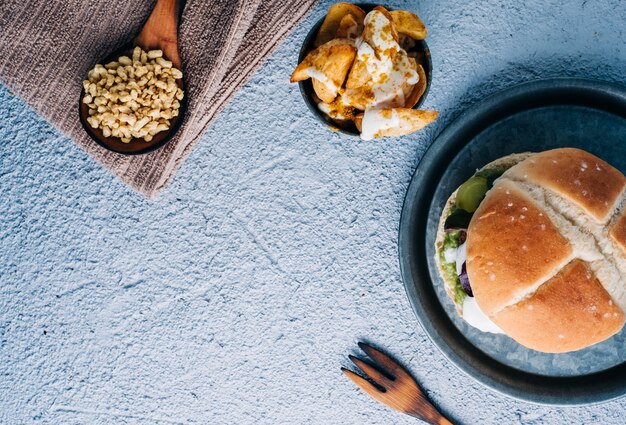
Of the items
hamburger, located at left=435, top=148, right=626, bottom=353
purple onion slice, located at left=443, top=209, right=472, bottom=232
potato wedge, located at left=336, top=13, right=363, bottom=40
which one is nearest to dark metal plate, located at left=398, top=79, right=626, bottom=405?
purple onion slice, located at left=443, top=209, right=472, bottom=232

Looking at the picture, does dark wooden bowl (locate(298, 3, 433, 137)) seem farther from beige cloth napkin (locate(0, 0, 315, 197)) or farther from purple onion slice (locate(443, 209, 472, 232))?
purple onion slice (locate(443, 209, 472, 232))

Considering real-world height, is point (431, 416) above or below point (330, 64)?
below

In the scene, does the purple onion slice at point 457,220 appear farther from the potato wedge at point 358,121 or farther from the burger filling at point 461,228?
the potato wedge at point 358,121

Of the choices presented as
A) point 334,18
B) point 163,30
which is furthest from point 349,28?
point 163,30

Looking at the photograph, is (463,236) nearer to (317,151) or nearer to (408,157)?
(408,157)

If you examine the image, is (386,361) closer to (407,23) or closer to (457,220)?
(457,220)

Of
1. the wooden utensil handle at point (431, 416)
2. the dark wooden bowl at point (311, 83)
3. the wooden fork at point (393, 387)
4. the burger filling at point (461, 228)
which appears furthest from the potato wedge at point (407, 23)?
the wooden utensil handle at point (431, 416)

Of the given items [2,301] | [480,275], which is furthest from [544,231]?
[2,301]
